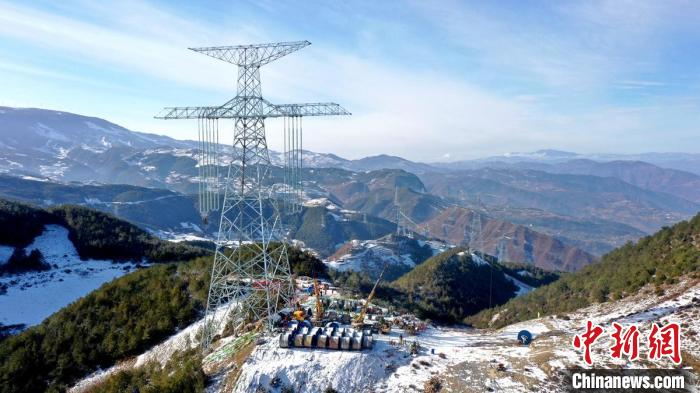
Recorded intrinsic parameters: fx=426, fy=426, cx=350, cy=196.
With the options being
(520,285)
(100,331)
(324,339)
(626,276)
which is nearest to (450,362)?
(324,339)

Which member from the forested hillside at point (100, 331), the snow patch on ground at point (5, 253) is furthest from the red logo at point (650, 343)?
the snow patch on ground at point (5, 253)

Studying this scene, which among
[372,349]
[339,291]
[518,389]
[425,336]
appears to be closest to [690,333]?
[518,389]

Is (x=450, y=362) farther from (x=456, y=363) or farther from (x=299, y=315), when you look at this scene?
(x=299, y=315)

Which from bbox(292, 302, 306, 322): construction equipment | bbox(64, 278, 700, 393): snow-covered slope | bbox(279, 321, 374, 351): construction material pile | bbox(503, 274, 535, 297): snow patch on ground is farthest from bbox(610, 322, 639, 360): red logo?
bbox(503, 274, 535, 297): snow patch on ground

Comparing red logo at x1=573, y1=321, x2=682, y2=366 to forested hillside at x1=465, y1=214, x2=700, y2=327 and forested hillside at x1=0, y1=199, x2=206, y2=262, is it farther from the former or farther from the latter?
forested hillside at x1=0, y1=199, x2=206, y2=262

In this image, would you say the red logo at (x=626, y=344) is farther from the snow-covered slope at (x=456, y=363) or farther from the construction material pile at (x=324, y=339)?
the construction material pile at (x=324, y=339)
